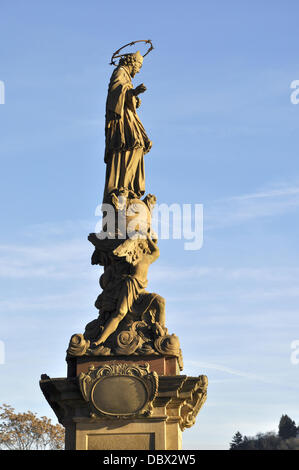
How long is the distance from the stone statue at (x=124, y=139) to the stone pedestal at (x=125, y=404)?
16.4 feet

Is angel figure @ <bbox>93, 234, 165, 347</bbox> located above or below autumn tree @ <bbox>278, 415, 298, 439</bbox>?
below

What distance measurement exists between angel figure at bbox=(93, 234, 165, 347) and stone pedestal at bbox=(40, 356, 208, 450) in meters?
0.98

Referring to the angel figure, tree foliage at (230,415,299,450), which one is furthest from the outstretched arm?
tree foliage at (230,415,299,450)

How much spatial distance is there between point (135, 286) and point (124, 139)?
167 inches

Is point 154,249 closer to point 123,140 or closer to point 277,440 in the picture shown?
point 123,140

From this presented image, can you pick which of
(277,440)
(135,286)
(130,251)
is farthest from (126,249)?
(277,440)

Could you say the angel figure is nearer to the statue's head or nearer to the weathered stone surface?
the weathered stone surface

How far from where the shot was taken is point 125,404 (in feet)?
52.5

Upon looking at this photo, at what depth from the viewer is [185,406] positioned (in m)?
17.1

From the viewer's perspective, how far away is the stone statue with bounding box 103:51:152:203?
63.8 ft

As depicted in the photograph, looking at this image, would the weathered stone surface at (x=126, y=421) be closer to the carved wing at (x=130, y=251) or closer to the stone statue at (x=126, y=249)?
the stone statue at (x=126, y=249)

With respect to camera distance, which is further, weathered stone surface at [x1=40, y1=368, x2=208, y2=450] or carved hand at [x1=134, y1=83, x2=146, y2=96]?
carved hand at [x1=134, y1=83, x2=146, y2=96]
